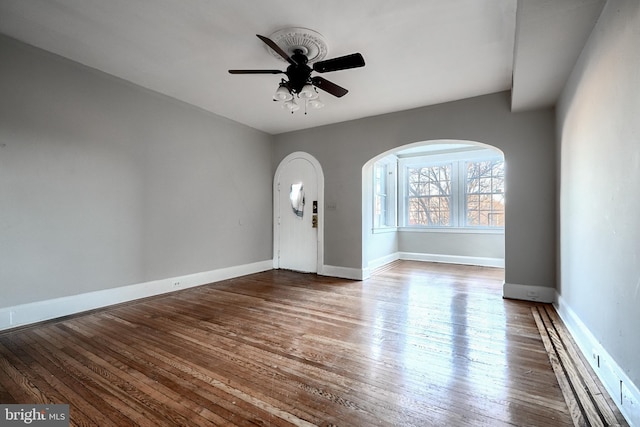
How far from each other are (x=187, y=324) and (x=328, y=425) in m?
2.03

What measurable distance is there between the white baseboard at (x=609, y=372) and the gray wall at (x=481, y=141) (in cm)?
113

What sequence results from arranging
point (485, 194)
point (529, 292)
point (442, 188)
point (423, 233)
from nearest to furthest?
point (529, 292)
point (485, 194)
point (442, 188)
point (423, 233)

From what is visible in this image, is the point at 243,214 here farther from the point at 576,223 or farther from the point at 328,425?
the point at 576,223

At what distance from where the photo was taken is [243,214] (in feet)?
17.4

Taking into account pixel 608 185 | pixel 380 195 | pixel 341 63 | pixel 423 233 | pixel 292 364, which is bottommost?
pixel 292 364

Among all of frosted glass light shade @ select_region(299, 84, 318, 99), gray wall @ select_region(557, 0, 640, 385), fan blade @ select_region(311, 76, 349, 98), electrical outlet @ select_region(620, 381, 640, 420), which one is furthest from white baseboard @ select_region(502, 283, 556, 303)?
frosted glass light shade @ select_region(299, 84, 318, 99)

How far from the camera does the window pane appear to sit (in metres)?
6.18

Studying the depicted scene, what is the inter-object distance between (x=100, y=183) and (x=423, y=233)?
6381 mm

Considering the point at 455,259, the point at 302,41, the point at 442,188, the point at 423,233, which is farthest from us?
Result: the point at 423,233

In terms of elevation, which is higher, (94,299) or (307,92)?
(307,92)

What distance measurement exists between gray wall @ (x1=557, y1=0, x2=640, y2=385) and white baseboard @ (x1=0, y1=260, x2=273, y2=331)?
4657mm

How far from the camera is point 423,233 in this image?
7.00 metres

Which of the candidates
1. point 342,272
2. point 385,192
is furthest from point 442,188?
point 342,272

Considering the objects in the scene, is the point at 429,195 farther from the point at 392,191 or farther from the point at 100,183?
the point at 100,183
